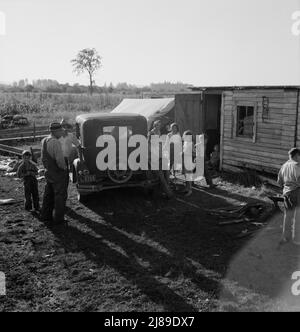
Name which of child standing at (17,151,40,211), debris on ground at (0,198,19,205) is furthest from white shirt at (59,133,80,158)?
debris on ground at (0,198,19,205)

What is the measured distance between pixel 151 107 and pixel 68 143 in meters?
11.6

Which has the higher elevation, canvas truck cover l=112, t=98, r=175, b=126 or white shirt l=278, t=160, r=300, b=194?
canvas truck cover l=112, t=98, r=175, b=126

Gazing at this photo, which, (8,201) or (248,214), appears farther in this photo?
(8,201)

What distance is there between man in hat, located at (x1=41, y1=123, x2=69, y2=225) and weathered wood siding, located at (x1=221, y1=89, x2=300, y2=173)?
240 inches

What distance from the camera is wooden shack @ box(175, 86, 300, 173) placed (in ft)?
37.9

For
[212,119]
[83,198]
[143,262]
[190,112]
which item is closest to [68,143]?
[83,198]

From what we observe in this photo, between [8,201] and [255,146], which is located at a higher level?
[255,146]

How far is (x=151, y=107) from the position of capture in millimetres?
21891

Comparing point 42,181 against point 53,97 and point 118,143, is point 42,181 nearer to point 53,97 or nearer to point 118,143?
point 118,143

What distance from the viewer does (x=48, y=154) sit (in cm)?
848

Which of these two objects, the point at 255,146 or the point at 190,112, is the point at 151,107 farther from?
the point at 255,146

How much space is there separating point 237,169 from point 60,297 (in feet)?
28.5

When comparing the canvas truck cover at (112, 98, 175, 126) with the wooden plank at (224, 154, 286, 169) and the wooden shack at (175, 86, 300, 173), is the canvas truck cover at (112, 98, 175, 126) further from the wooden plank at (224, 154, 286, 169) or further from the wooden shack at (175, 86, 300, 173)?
the wooden plank at (224, 154, 286, 169)
